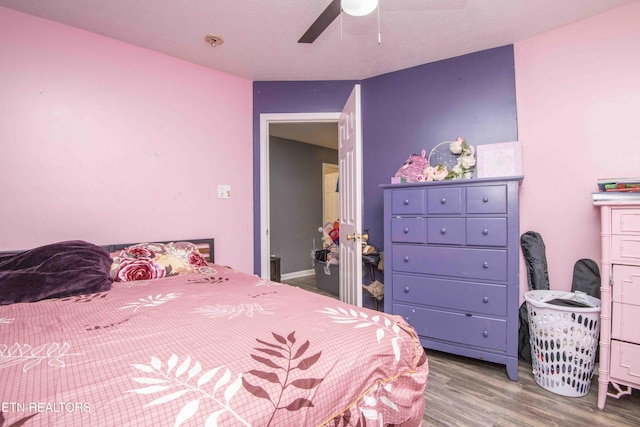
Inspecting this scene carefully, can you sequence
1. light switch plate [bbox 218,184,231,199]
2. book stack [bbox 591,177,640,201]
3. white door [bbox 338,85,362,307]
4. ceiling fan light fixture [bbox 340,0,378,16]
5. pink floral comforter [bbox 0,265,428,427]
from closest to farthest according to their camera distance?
1. pink floral comforter [bbox 0,265,428,427]
2. ceiling fan light fixture [bbox 340,0,378,16]
3. book stack [bbox 591,177,640,201]
4. white door [bbox 338,85,362,307]
5. light switch plate [bbox 218,184,231,199]

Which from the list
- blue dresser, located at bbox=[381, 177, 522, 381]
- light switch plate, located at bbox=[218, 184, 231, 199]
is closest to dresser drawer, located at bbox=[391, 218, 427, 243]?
blue dresser, located at bbox=[381, 177, 522, 381]

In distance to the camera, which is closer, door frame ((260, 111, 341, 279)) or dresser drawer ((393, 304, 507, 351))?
dresser drawer ((393, 304, 507, 351))

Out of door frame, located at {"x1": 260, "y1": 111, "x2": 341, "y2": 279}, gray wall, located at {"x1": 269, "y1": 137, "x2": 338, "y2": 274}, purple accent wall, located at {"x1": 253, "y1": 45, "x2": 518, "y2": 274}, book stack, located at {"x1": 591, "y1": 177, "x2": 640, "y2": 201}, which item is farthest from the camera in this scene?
gray wall, located at {"x1": 269, "y1": 137, "x2": 338, "y2": 274}

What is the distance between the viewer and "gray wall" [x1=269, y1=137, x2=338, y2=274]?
5105mm

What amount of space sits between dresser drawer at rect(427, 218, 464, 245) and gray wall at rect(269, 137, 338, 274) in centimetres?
326

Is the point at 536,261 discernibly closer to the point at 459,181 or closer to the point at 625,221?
the point at 625,221

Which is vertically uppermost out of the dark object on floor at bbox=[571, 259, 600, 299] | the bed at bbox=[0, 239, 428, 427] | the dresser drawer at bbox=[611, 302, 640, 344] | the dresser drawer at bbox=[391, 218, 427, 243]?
the dresser drawer at bbox=[391, 218, 427, 243]

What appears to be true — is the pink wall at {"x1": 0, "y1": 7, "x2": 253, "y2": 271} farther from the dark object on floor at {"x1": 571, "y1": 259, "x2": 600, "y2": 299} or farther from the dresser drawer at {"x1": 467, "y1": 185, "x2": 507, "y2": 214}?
the dark object on floor at {"x1": 571, "y1": 259, "x2": 600, "y2": 299}

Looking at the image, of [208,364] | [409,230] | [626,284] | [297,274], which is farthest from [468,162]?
[297,274]

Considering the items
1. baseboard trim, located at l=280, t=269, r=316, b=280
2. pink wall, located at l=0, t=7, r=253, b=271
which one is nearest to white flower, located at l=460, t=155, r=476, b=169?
pink wall, located at l=0, t=7, r=253, b=271

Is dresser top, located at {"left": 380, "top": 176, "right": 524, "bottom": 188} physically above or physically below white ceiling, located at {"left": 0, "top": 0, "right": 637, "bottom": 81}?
below

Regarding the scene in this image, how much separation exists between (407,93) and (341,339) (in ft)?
8.60

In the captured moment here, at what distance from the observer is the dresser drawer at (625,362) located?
A: 1574 millimetres

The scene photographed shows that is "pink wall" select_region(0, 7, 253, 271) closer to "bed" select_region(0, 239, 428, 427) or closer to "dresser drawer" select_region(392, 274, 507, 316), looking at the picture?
"bed" select_region(0, 239, 428, 427)
